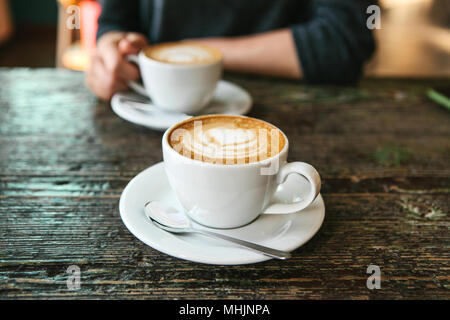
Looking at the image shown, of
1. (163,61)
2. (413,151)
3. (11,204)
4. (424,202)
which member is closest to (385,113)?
(413,151)

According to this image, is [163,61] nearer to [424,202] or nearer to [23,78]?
[23,78]

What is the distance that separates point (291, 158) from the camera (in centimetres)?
72

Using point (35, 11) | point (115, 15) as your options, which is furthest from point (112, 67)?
point (35, 11)

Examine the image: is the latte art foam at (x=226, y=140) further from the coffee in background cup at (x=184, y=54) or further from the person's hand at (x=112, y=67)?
the person's hand at (x=112, y=67)

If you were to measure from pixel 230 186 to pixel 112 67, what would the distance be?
0.61 meters

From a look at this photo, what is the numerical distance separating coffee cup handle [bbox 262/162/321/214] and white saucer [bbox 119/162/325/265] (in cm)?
2

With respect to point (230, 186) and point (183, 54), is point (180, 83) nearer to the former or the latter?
point (183, 54)

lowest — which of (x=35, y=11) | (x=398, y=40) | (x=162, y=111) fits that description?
(x=35, y=11)

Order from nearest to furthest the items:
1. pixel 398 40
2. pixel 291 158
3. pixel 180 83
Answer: pixel 291 158, pixel 180 83, pixel 398 40

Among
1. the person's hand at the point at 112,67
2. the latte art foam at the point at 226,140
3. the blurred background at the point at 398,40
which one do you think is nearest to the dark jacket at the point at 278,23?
the person's hand at the point at 112,67

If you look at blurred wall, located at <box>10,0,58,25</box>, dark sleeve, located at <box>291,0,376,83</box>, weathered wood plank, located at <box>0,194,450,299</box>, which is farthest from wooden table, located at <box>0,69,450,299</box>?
blurred wall, located at <box>10,0,58,25</box>

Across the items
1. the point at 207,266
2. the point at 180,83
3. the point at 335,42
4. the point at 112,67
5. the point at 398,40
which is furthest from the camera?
the point at 398,40

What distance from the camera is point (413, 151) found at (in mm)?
759

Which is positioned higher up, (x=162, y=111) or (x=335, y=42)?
(x=335, y=42)
